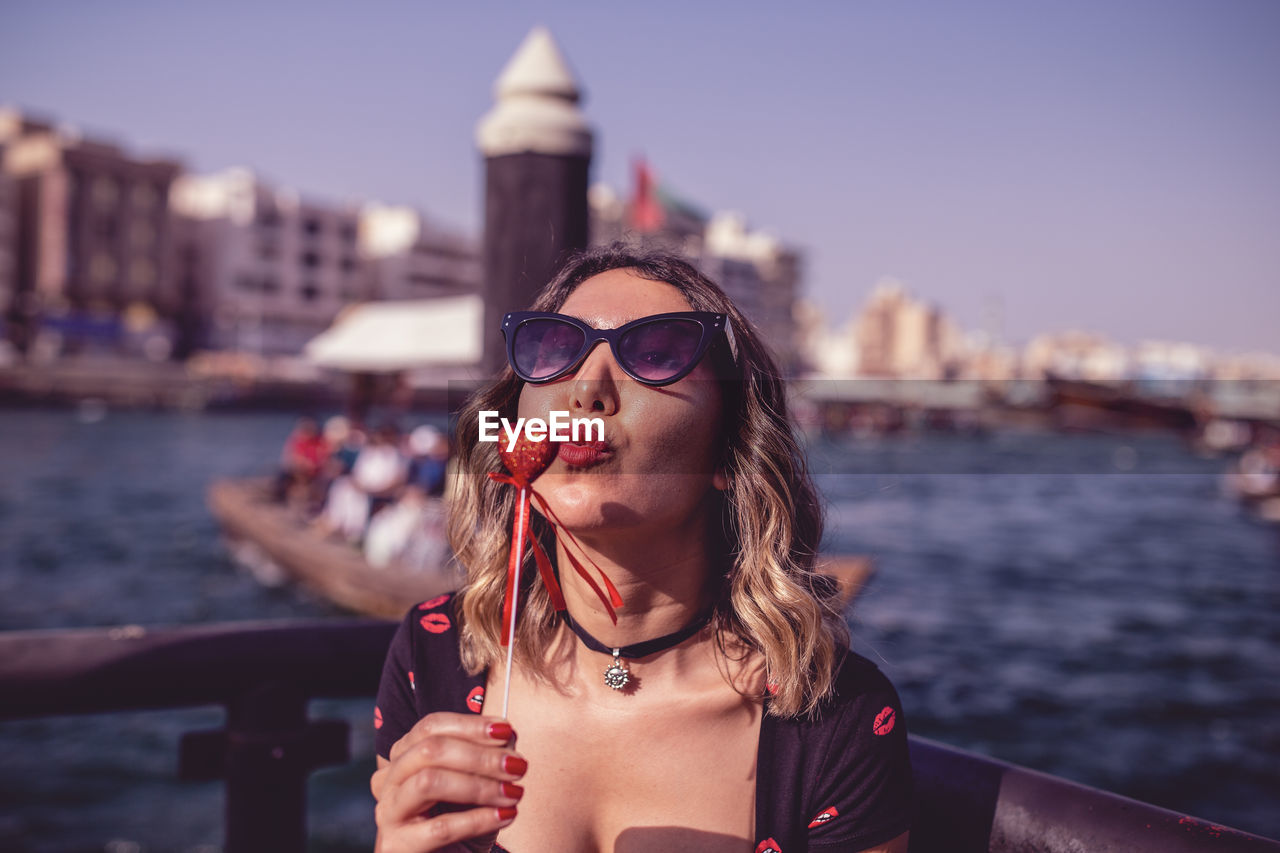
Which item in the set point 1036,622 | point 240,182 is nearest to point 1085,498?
point 1036,622

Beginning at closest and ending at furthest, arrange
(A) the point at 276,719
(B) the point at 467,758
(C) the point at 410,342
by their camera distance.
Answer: (B) the point at 467,758 → (A) the point at 276,719 → (C) the point at 410,342

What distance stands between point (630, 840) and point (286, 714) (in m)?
1.05

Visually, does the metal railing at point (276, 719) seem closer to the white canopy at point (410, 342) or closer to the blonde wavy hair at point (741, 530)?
the blonde wavy hair at point (741, 530)

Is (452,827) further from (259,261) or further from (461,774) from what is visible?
(259,261)

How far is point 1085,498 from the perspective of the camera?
122 ft

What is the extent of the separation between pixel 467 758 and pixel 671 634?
0.47 meters

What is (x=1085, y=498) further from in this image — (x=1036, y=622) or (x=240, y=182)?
(x=240, y=182)

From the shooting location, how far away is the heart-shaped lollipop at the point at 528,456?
1157 mm

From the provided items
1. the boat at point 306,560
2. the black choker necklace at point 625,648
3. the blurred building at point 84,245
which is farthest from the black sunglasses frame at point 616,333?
the blurred building at point 84,245

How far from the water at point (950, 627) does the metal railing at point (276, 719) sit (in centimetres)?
26

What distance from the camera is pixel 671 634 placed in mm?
1434

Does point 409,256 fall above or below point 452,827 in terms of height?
above

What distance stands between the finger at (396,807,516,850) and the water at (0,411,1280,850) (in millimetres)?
791

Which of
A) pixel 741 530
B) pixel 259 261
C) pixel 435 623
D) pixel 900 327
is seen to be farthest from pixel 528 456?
pixel 900 327
